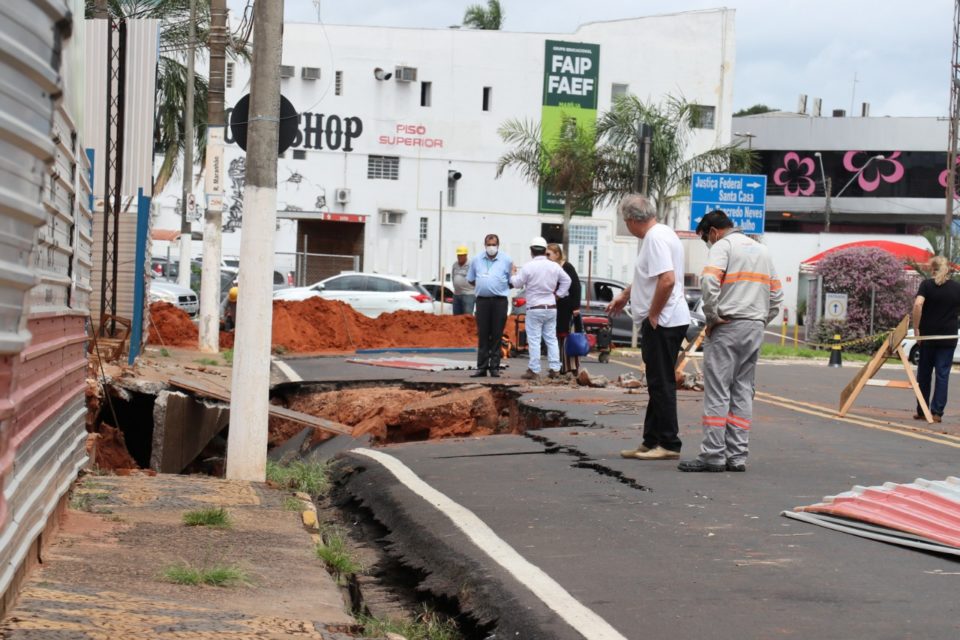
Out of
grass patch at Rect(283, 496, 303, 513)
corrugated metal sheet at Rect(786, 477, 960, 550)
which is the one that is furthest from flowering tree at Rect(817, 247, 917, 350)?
grass patch at Rect(283, 496, 303, 513)

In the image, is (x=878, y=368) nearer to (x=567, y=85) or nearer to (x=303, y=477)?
(x=303, y=477)

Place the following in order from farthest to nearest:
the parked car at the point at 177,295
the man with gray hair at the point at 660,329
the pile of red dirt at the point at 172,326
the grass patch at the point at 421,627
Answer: the parked car at the point at 177,295 → the pile of red dirt at the point at 172,326 → the man with gray hair at the point at 660,329 → the grass patch at the point at 421,627

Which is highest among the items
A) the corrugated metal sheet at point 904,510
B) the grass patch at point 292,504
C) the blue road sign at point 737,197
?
the blue road sign at point 737,197

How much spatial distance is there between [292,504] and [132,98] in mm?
9716

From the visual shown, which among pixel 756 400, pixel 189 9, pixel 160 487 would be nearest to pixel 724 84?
pixel 189 9

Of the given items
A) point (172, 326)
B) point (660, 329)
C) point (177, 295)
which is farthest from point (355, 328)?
point (660, 329)

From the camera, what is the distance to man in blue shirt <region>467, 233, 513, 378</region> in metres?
18.2

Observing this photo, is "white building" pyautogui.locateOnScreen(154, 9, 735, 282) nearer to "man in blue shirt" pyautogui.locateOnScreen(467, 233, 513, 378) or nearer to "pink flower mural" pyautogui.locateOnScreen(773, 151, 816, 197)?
"pink flower mural" pyautogui.locateOnScreen(773, 151, 816, 197)

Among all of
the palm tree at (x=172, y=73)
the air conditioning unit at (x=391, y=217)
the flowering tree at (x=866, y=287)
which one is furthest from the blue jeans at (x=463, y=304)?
the air conditioning unit at (x=391, y=217)

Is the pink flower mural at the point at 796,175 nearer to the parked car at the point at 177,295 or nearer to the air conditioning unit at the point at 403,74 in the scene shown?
the air conditioning unit at the point at 403,74

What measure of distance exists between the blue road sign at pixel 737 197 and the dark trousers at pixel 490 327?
33.5 feet

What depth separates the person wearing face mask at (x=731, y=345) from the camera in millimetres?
9812

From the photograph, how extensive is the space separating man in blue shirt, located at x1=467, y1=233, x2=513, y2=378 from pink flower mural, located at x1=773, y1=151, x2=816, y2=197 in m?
60.1

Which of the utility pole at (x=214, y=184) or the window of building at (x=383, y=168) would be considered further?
the window of building at (x=383, y=168)
